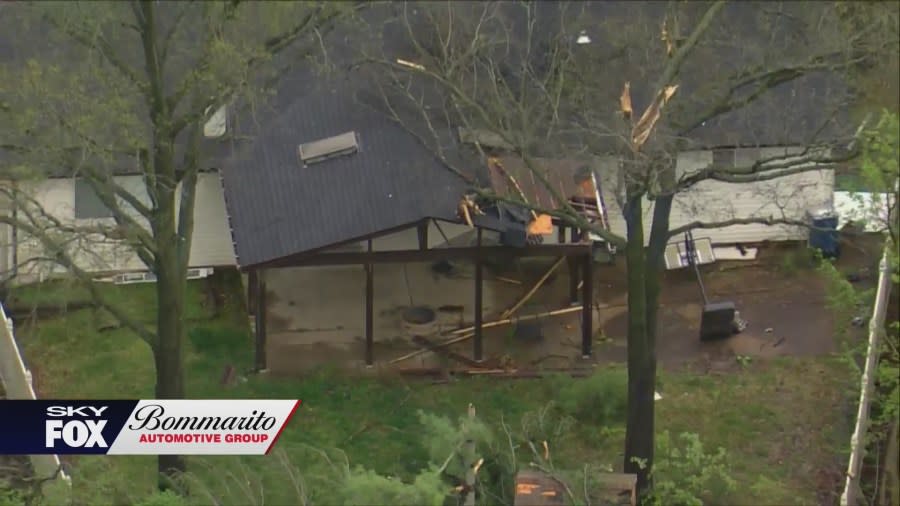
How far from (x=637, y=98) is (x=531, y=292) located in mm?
3998

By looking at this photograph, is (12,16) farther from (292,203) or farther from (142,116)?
(292,203)

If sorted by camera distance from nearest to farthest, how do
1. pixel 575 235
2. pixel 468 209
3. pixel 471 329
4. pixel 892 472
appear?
pixel 892 472 < pixel 468 209 < pixel 575 235 < pixel 471 329

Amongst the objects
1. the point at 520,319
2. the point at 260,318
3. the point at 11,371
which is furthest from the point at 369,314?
the point at 11,371

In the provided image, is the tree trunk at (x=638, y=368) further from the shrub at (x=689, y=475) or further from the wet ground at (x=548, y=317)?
the wet ground at (x=548, y=317)

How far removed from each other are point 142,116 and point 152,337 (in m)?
3.07

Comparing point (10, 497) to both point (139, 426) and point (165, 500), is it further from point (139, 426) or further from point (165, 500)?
point (139, 426)

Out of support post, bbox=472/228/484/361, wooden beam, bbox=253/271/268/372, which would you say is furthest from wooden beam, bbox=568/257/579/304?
wooden beam, bbox=253/271/268/372

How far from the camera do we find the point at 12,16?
17.8 m

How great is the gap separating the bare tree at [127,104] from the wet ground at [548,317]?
4818 mm

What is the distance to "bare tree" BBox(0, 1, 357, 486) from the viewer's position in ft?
52.0

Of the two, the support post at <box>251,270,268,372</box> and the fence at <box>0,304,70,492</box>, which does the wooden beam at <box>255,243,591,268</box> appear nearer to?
the support post at <box>251,270,268,372</box>

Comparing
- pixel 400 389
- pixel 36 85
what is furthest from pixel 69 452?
pixel 400 389

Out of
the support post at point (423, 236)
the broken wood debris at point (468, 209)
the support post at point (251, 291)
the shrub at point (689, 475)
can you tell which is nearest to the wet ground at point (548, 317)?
the support post at point (251, 291)

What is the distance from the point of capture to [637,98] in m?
23.4
